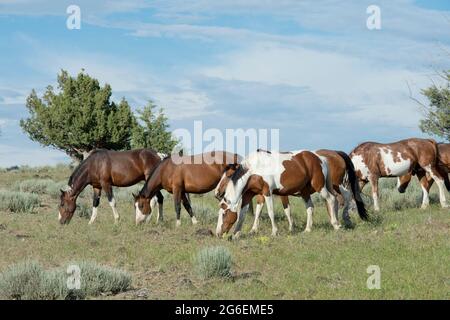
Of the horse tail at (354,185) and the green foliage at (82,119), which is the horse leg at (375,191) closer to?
the horse tail at (354,185)

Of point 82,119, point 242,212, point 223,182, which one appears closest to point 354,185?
point 223,182

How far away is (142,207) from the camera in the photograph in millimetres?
18484

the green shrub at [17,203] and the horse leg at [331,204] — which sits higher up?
the horse leg at [331,204]

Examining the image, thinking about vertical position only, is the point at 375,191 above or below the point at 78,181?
below

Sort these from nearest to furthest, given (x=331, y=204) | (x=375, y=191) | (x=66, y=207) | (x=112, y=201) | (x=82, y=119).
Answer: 1. (x=331, y=204)
2. (x=66, y=207)
3. (x=112, y=201)
4. (x=375, y=191)
5. (x=82, y=119)

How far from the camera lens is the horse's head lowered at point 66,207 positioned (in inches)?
769

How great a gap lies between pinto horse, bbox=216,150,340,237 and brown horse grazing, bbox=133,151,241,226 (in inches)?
103

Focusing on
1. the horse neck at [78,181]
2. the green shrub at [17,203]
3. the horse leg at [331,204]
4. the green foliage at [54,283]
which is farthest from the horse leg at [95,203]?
the green foliage at [54,283]

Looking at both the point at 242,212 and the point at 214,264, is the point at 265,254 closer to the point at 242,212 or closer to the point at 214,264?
the point at 214,264

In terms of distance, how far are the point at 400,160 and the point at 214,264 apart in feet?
41.4

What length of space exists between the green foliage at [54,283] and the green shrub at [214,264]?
1.30 meters

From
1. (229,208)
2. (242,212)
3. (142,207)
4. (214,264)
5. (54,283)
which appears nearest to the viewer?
(54,283)

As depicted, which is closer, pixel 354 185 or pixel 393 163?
pixel 354 185
